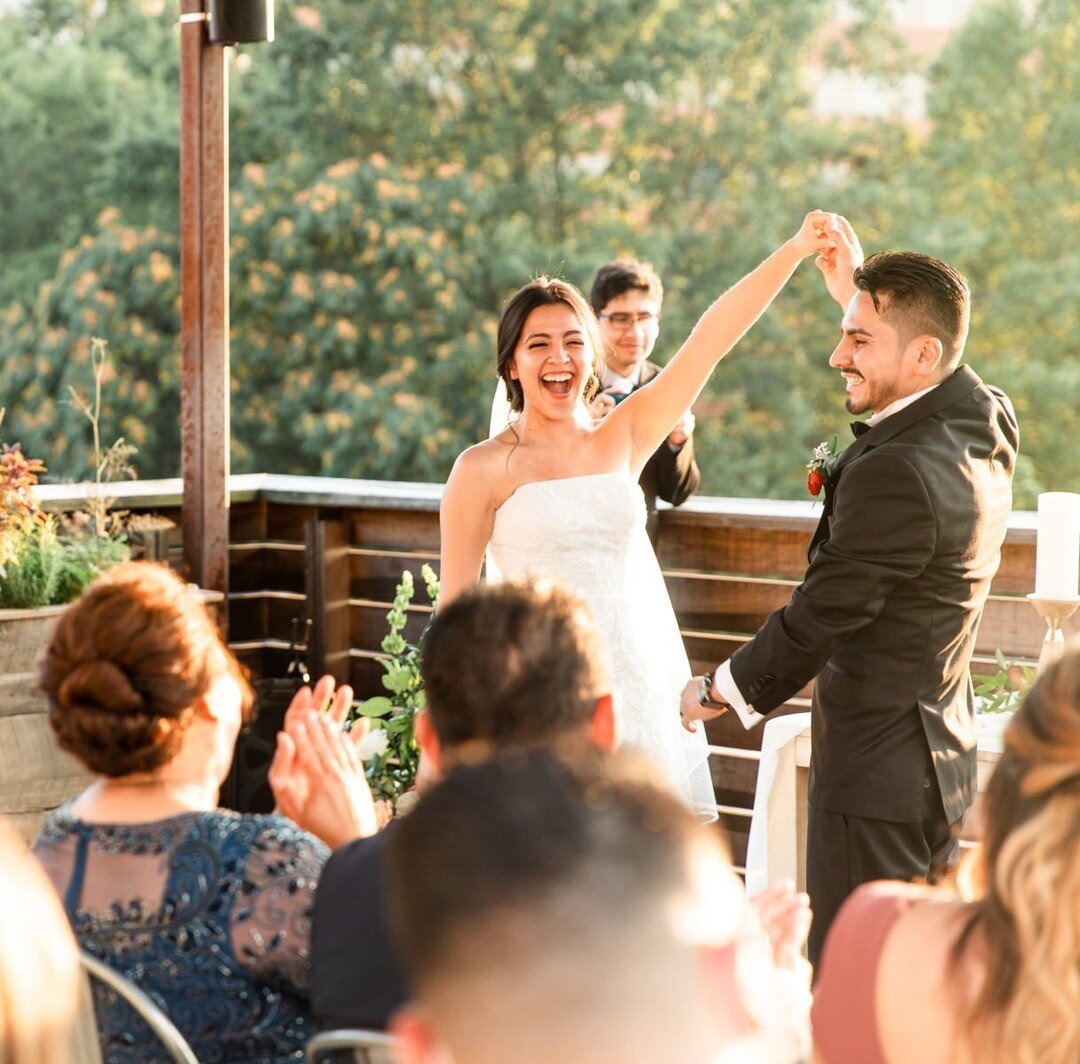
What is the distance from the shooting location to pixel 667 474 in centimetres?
452

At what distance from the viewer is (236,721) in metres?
1.80

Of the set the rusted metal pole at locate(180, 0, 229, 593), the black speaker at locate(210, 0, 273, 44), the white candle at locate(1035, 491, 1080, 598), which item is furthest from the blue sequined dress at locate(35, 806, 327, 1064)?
the black speaker at locate(210, 0, 273, 44)

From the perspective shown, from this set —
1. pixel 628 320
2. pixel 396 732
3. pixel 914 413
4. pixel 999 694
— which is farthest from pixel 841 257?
pixel 396 732

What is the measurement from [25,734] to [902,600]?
8.96 feet

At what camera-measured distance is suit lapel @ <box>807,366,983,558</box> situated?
2646 mm

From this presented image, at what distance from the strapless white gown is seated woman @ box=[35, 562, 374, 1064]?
175 cm

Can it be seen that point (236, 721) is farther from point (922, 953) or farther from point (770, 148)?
point (770, 148)

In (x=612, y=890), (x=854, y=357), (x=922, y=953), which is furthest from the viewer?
(x=854, y=357)

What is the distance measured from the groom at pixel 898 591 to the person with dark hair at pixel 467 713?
1.14 metres

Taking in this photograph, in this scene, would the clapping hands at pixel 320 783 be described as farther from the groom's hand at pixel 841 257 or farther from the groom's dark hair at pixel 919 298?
the groom's hand at pixel 841 257

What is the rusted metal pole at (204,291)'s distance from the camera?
498 centimetres

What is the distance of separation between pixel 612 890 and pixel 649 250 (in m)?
13.5

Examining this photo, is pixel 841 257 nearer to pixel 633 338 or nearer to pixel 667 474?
pixel 633 338

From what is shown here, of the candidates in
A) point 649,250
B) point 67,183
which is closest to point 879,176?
point 649,250
